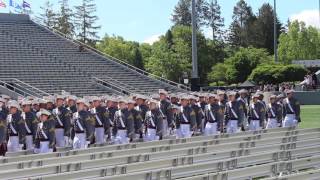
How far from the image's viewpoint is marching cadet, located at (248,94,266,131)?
19328mm

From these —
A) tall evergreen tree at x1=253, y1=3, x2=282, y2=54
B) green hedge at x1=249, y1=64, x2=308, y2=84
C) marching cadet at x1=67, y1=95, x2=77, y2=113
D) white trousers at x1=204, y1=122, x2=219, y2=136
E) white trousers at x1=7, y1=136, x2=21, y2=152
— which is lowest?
white trousers at x1=7, y1=136, x2=21, y2=152

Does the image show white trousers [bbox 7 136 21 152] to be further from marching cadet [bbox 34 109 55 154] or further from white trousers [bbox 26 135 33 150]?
marching cadet [bbox 34 109 55 154]

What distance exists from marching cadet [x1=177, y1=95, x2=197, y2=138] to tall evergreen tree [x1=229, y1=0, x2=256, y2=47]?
286 ft

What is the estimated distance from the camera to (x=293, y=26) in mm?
90000

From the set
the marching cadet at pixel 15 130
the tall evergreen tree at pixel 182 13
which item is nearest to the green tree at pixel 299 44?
the tall evergreen tree at pixel 182 13

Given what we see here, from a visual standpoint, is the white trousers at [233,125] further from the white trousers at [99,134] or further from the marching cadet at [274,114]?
the white trousers at [99,134]

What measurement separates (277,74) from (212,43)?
141 feet

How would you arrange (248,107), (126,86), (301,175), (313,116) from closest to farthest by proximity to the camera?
(301,175)
(248,107)
(313,116)
(126,86)

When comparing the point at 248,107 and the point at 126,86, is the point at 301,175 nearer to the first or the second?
the point at 248,107

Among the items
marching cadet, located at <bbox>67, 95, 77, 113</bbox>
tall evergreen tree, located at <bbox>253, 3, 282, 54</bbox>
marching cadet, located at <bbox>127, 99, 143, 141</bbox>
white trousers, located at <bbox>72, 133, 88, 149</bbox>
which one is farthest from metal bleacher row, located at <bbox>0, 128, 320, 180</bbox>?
tall evergreen tree, located at <bbox>253, 3, 282, 54</bbox>

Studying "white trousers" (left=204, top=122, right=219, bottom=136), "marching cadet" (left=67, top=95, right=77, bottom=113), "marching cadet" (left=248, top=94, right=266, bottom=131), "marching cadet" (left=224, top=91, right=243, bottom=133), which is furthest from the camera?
"marching cadet" (left=248, top=94, right=266, bottom=131)

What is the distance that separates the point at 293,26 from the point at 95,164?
273ft

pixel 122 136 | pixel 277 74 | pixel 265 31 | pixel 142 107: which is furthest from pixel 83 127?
pixel 265 31

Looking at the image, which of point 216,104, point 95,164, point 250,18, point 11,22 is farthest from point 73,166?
point 250,18
